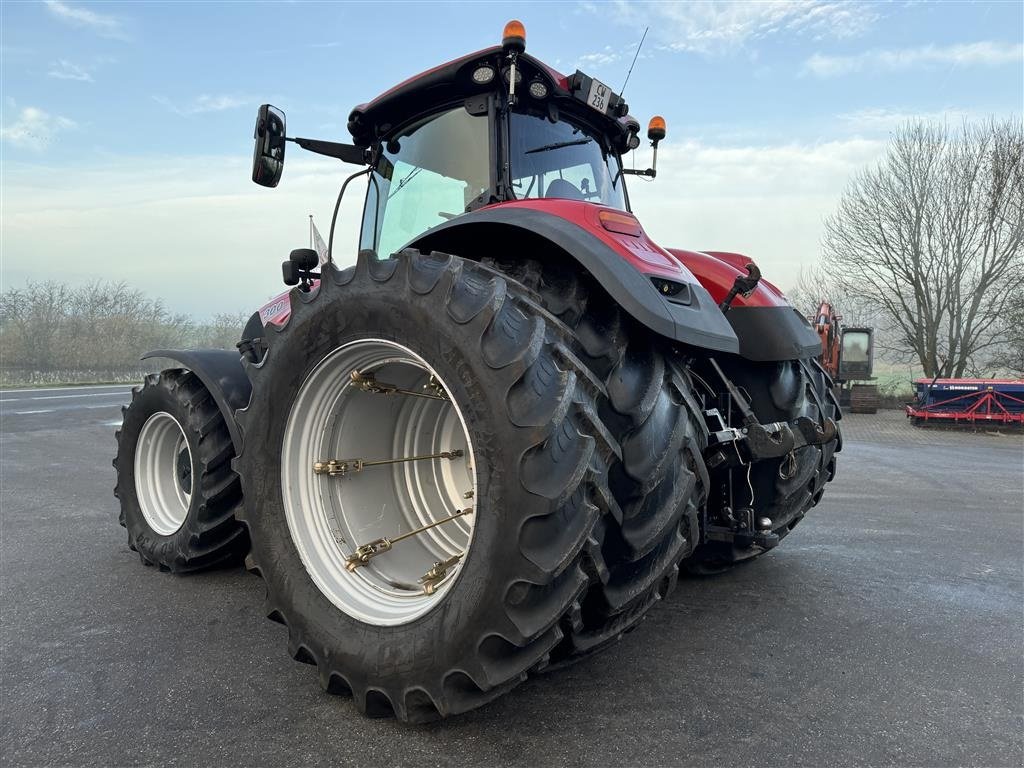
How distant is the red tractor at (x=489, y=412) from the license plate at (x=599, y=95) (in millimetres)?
11

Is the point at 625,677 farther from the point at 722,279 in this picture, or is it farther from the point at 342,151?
the point at 342,151

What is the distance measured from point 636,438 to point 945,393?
13.7 m

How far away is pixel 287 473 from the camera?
2.30 meters

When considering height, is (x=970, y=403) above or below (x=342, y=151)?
below

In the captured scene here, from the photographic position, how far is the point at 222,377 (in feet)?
11.1

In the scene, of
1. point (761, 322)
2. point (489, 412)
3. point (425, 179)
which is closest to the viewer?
point (489, 412)

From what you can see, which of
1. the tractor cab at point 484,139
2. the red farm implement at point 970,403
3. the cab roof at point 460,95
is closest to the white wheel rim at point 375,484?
the tractor cab at point 484,139

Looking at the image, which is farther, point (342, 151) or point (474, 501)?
point (342, 151)

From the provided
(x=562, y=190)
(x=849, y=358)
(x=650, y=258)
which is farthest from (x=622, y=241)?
(x=849, y=358)

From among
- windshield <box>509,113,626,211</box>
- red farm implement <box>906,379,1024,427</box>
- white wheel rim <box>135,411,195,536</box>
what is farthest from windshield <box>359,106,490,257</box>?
red farm implement <box>906,379,1024,427</box>

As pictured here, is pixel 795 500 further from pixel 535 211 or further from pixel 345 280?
pixel 345 280

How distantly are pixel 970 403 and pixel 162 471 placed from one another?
1397 centimetres

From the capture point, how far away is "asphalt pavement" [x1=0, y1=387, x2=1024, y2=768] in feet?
6.16

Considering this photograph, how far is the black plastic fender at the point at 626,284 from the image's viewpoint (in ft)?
6.15
